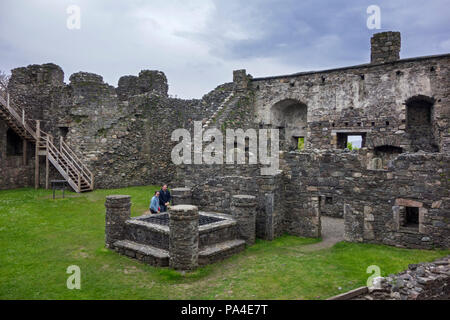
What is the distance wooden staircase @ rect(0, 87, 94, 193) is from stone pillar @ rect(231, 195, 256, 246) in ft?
37.1

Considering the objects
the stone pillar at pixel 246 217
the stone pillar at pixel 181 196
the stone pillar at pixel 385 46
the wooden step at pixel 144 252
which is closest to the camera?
the wooden step at pixel 144 252

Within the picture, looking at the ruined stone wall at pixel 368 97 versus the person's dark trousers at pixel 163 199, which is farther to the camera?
the ruined stone wall at pixel 368 97

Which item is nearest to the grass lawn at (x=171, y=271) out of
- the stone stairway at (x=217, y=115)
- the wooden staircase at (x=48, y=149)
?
the wooden staircase at (x=48, y=149)

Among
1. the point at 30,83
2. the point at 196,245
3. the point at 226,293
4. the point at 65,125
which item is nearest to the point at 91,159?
the point at 65,125

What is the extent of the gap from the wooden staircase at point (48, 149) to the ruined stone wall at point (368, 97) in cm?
1103

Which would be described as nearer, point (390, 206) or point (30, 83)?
point (390, 206)

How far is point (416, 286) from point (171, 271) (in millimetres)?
5406

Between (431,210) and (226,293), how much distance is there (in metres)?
6.39

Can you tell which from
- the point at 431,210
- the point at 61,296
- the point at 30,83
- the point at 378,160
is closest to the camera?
the point at 61,296

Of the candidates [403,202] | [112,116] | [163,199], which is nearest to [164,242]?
[163,199]

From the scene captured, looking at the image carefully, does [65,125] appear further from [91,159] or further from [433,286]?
[433,286]

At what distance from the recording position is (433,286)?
6910 mm

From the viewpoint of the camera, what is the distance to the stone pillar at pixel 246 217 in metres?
10.4

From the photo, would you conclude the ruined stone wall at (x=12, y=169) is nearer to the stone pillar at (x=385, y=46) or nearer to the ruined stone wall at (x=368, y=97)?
the ruined stone wall at (x=368, y=97)
